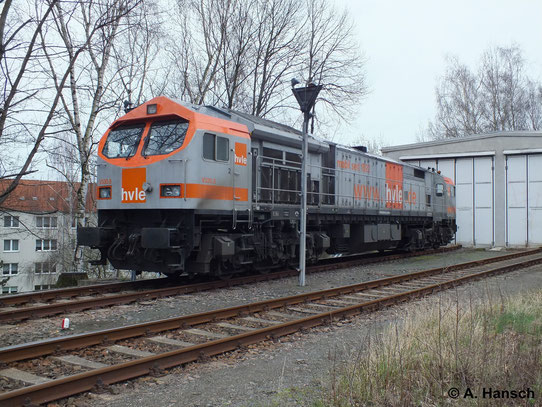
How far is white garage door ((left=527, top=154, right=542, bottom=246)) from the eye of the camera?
24453 millimetres

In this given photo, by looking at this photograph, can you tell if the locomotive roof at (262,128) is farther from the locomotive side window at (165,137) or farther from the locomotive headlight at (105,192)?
the locomotive headlight at (105,192)

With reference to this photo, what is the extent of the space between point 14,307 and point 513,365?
296 inches

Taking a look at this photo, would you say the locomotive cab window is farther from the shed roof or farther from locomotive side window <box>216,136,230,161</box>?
the shed roof

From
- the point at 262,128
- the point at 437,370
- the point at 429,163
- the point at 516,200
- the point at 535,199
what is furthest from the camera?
the point at 429,163

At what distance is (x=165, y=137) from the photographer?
9.73 meters

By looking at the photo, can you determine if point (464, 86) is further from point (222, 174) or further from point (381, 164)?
point (222, 174)

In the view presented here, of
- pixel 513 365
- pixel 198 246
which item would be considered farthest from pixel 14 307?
pixel 513 365

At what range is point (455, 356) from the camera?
4445mm

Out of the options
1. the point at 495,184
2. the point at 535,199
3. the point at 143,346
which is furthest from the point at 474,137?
the point at 143,346

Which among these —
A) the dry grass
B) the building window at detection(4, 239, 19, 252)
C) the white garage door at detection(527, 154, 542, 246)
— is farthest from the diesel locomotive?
the building window at detection(4, 239, 19, 252)

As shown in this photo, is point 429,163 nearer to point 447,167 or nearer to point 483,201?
point 447,167

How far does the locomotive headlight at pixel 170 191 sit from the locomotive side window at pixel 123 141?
128 centimetres

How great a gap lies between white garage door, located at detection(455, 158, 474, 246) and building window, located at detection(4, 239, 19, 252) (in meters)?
40.2

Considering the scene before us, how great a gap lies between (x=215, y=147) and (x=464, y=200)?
67.6 ft
